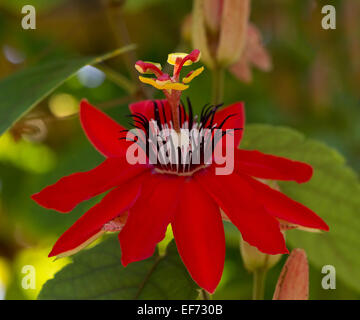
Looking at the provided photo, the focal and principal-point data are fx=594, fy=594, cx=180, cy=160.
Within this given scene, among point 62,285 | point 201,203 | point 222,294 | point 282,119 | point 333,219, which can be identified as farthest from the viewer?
point 282,119

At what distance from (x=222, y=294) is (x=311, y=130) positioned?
1.71 ft

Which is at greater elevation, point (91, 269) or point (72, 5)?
point (72, 5)

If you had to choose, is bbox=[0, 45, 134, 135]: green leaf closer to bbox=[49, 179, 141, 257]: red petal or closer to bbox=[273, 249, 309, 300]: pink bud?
bbox=[49, 179, 141, 257]: red petal

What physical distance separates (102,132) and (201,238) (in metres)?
0.18

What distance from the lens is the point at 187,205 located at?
47cm

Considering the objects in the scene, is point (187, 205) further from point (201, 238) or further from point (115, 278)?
point (115, 278)

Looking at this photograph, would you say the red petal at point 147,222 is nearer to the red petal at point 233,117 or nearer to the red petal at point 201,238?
the red petal at point 201,238

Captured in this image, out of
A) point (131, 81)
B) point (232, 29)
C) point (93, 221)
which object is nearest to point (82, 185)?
point (93, 221)

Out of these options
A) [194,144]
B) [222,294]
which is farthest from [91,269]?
[222,294]

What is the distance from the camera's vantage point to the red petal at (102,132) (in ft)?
1.83

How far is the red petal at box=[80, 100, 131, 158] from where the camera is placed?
0.56m

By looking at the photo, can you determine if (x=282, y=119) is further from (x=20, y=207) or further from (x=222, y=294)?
(x=20, y=207)

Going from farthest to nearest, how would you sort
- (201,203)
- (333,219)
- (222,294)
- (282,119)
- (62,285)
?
(282,119), (222,294), (333,219), (62,285), (201,203)

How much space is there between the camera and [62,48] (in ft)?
4.41
